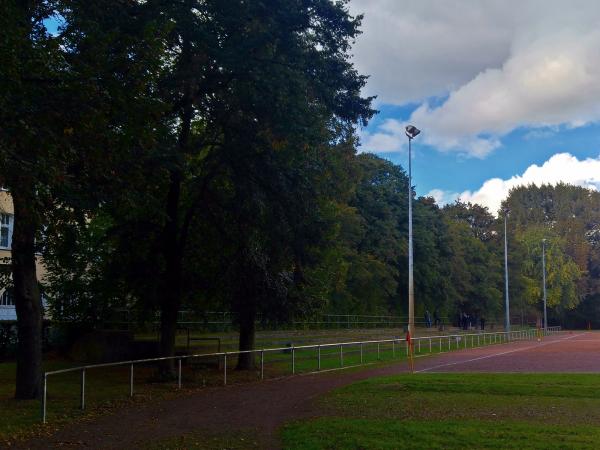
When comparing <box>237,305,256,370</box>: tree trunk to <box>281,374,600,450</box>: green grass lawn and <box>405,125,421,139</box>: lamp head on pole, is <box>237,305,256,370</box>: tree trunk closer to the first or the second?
<box>281,374,600,450</box>: green grass lawn

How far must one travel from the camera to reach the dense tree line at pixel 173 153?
11.1 metres

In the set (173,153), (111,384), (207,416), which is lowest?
(111,384)

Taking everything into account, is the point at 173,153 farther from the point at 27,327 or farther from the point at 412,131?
the point at 412,131

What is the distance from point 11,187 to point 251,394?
312 inches

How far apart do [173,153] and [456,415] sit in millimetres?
8434

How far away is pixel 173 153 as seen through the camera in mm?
15891

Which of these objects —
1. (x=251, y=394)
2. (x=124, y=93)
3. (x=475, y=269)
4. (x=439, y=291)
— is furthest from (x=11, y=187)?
(x=475, y=269)

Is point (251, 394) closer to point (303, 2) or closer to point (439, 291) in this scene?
point (303, 2)

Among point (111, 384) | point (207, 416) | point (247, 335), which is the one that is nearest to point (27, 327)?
point (111, 384)

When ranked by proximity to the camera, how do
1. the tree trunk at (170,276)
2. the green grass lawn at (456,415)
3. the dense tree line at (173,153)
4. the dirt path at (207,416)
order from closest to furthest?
the green grass lawn at (456,415)
the dirt path at (207,416)
the dense tree line at (173,153)
the tree trunk at (170,276)

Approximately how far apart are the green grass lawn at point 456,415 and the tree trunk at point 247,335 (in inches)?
188

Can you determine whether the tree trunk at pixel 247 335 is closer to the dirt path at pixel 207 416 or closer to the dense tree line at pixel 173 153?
the dense tree line at pixel 173 153

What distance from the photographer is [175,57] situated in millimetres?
17938

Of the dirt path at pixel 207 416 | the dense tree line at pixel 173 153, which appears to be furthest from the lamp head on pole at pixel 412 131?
the dirt path at pixel 207 416
